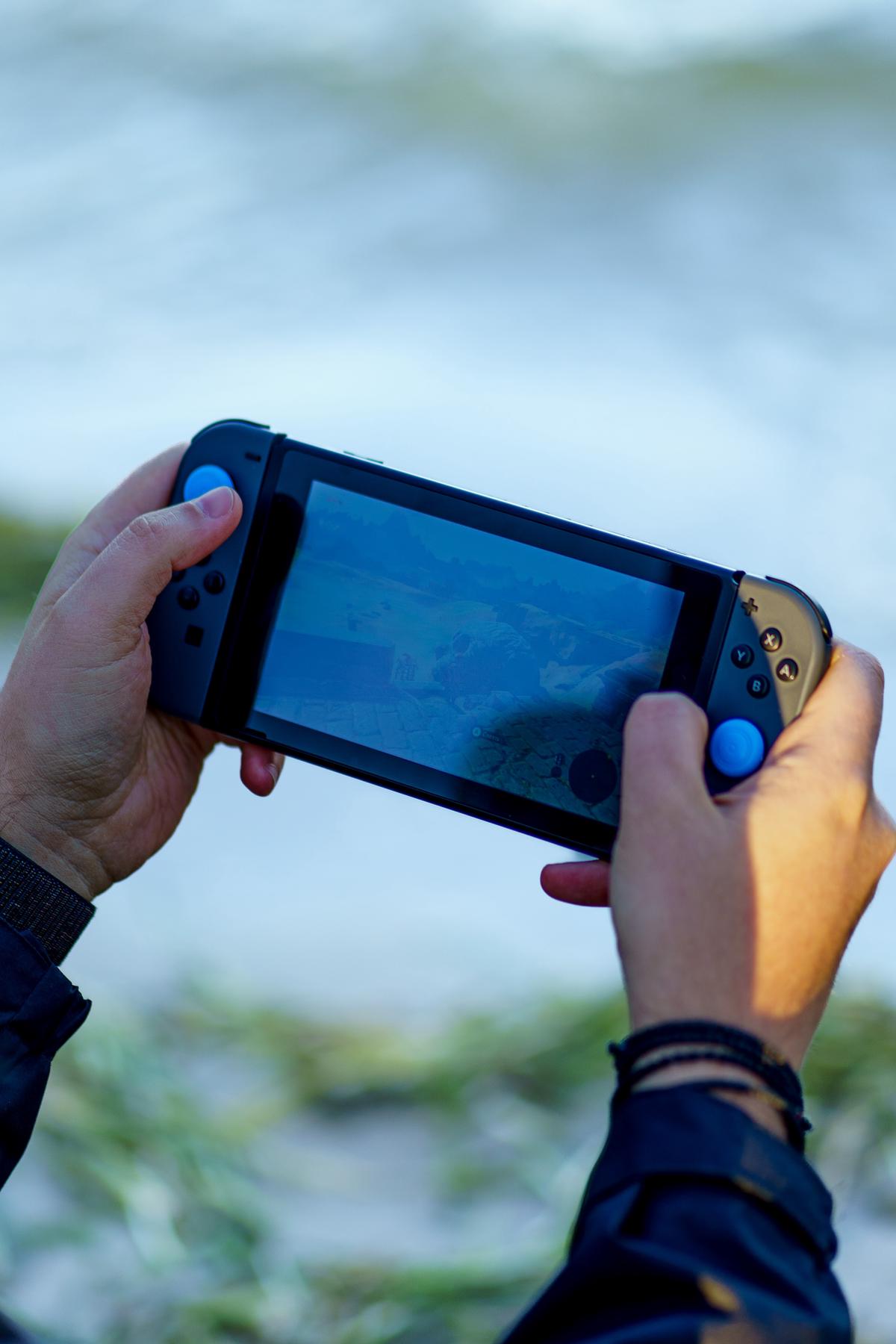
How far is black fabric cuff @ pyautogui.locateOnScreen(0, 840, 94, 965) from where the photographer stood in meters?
0.76

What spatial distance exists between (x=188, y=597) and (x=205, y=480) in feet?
0.29

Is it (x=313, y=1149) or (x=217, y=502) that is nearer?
(x=217, y=502)

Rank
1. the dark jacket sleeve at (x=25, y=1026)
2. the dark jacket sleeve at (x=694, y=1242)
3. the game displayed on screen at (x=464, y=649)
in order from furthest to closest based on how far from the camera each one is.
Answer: the game displayed on screen at (x=464, y=649) → the dark jacket sleeve at (x=25, y=1026) → the dark jacket sleeve at (x=694, y=1242)

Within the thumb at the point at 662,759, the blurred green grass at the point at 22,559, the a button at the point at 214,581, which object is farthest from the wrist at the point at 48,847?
the blurred green grass at the point at 22,559

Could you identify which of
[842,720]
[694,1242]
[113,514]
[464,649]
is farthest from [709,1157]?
[113,514]

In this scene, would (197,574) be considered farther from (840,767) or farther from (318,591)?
(840,767)

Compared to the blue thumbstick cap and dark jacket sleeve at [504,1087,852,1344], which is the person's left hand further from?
dark jacket sleeve at [504,1087,852,1344]

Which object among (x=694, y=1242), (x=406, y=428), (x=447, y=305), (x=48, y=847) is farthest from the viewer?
(x=447, y=305)

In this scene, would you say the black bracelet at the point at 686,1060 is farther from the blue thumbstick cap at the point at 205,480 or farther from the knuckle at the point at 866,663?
the blue thumbstick cap at the point at 205,480

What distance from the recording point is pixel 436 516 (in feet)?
2.67

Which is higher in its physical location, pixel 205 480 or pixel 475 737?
pixel 205 480

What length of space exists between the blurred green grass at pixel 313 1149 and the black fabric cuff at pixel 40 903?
18.3 inches

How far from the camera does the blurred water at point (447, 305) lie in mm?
1382

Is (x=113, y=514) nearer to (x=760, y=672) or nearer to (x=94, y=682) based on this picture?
(x=94, y=682)
